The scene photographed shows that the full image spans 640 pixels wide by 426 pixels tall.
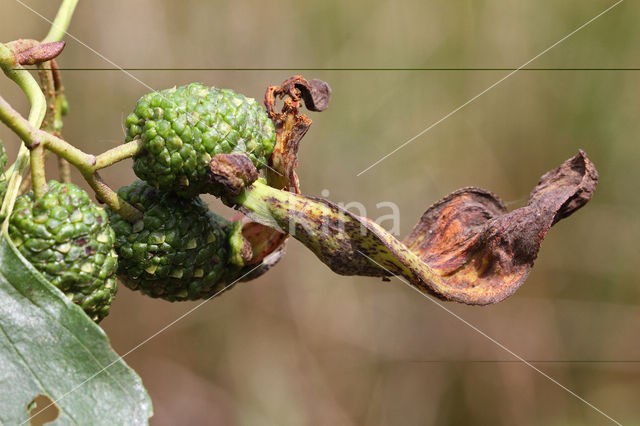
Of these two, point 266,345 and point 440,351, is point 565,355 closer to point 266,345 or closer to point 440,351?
point 440,351

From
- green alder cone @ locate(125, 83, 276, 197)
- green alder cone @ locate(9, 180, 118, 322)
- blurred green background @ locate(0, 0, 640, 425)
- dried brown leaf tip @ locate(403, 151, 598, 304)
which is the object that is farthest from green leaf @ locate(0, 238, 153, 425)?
blurred green background @ locate(0, 0, 640, 425)

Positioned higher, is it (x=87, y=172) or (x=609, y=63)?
(x=609, y=63)

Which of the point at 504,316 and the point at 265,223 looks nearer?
the point at 265,223

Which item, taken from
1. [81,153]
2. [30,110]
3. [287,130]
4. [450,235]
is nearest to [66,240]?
[81,153]

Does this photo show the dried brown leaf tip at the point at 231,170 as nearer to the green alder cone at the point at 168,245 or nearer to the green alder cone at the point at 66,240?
the green alder cone at the point at 168,245

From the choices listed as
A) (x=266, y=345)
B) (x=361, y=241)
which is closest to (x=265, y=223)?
(x=361, y=241)

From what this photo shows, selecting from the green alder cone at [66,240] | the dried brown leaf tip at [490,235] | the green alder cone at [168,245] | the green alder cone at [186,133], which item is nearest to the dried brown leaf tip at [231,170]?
the green alder cone at [186,133]
